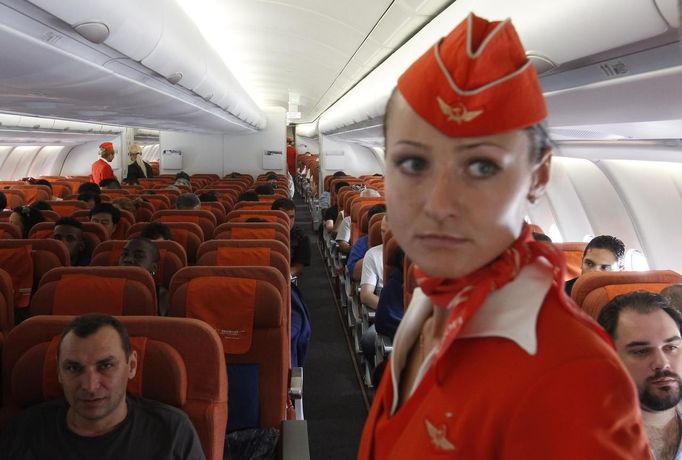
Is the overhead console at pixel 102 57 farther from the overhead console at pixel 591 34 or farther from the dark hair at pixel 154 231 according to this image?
the overhead console at pixel 591 34

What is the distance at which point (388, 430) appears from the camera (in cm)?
96

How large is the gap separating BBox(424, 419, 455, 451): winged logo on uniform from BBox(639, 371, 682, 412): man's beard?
1.80m

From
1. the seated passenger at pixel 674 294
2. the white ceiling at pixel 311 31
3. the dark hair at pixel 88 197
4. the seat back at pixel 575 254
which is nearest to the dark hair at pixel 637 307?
the seated passenger at pixel 674 294

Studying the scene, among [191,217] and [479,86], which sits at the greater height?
[479,86]

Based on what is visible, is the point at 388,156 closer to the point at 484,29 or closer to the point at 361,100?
the point at 484,29

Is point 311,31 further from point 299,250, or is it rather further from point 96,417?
point 96,417

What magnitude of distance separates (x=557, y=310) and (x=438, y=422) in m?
0.22

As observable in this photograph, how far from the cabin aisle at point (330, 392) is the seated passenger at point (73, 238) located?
7.58ft

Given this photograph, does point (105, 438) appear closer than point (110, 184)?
Yes

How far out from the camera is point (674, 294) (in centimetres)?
284

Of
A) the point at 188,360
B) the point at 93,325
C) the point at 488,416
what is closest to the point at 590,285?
the point at 188,360

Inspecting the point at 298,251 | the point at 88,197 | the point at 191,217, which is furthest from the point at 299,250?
the point at 88,197

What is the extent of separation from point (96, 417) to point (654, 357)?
2133 mm

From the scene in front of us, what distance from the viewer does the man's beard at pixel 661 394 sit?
88.3 inches
